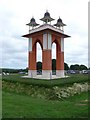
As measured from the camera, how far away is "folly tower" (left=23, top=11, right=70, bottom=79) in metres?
28.3

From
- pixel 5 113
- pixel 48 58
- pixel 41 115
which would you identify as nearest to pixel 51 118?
pixel 41 115

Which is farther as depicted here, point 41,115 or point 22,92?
point 22,92

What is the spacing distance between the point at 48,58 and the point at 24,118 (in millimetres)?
19056

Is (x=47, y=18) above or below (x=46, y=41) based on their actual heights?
above

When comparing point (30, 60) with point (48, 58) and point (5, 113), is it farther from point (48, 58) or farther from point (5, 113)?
point (5, 113)

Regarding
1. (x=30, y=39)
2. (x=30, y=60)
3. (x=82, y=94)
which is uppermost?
(x=30, y=39)

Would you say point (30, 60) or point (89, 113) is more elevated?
point (30, 60)

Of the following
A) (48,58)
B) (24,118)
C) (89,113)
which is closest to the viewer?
(24,118)

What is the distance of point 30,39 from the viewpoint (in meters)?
31.6

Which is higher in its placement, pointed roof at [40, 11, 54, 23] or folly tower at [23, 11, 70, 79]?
pointed roof at [40, 11, 54, 23]

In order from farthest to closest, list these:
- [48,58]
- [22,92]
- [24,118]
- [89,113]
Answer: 1. [48,58]
2. [22,92]
3. [89,113]
4. [24,118]

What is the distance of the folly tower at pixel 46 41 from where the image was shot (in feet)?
93.0

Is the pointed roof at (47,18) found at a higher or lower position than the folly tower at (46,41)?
higher

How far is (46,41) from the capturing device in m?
28.6
